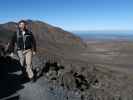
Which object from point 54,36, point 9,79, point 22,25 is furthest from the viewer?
point 54,36

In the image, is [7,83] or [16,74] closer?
[7,83]

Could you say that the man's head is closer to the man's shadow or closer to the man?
the man

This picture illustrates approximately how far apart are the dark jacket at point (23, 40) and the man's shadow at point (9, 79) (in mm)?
1375

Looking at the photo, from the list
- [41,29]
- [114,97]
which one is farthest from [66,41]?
[114,97]

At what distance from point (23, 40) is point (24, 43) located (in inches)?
5.1

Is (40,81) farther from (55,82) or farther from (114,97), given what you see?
(114,97)

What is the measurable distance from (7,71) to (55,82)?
3.31 meters

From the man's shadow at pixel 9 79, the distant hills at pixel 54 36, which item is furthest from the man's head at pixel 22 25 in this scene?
the distant hills at pixel 54 36

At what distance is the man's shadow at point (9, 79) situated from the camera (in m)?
10.4

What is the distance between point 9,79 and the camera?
12.3 metres

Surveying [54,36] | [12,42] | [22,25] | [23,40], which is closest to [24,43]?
[23,40]

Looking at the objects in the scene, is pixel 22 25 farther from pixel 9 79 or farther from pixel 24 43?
pixel 9 79

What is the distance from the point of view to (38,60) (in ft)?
55.4

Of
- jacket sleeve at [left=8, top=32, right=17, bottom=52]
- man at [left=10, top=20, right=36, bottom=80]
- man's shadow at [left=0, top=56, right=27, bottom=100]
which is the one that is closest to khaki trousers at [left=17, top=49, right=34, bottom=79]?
man at [left=10, top=20, right=36, bottom=80]
